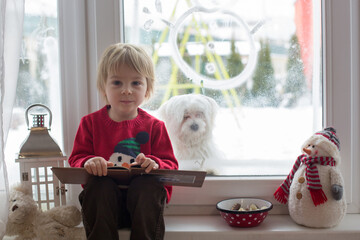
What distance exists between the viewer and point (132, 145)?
3.91ft

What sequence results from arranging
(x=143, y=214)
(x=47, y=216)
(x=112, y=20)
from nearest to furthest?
(x=143, y=214)
(x=47, y=216)
(x=112, y=20)

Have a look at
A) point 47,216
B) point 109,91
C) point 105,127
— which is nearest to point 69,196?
point 47,216

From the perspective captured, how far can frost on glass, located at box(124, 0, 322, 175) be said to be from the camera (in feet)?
4.29

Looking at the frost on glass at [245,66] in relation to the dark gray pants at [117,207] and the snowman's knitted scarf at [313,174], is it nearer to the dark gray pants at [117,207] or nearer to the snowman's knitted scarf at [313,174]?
the snowman's knitted scarf at [313,174]

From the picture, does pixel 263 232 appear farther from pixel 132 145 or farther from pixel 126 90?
pixel 126 90

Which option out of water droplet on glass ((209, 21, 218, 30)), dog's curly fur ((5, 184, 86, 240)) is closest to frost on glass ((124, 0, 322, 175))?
water droplet on glass ((209, 21, 218, 30))

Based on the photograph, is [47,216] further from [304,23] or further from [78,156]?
[304,23]

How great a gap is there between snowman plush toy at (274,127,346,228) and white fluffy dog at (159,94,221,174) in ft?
0.92

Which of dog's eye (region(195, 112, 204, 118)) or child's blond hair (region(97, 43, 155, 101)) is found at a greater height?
child's blond hair (region(97, 43, 155, 101))

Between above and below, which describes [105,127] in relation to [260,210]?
above

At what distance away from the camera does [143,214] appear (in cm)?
105

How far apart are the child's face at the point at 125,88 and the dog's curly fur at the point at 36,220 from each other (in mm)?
330

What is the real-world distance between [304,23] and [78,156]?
31.7 inches

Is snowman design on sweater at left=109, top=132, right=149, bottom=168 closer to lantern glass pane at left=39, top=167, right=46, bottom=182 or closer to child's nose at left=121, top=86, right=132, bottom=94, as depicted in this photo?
child's nose at left=121, top=86, right=132, bottom=94
